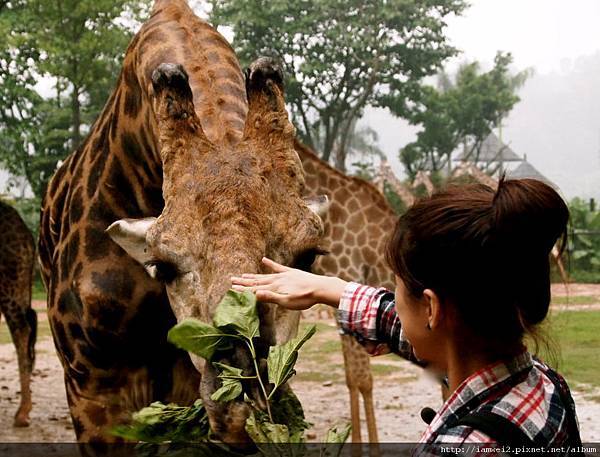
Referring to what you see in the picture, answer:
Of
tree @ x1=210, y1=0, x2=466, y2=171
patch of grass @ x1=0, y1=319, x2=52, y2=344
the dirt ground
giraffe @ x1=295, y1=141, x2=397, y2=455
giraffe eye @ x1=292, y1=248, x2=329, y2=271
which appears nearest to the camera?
giraffe eye @ x1=292, y1=248, x2=329, y2=271

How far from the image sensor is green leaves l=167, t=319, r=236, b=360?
77.4 inches

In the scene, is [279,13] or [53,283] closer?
[53,283]

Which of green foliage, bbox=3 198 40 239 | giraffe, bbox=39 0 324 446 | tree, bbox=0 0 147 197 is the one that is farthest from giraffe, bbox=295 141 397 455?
green foliage, bbox=3 198 40 239

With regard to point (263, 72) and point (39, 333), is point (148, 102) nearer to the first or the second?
point (263, 72)

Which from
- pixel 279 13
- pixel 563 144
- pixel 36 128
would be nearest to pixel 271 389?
pixel 36 128

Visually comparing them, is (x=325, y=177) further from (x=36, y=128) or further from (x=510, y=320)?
(x=36, y=128)

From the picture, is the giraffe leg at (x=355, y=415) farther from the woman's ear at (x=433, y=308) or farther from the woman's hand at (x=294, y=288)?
the woman's ear at (x=433, y=308)

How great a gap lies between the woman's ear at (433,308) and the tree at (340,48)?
18.4 metres

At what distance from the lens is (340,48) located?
2022 cm

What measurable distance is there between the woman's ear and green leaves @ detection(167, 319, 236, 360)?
0.63 meters

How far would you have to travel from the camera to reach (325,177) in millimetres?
7188

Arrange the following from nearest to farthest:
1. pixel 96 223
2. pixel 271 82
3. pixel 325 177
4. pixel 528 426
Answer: pixel 528 426 < pixel 271 82 < pixel 96 223 < pixel 325 177

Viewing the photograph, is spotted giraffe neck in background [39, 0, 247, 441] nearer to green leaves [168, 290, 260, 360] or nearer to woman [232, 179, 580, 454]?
green leaves [168, 290, 260, 360]

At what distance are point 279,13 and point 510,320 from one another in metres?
19.1
